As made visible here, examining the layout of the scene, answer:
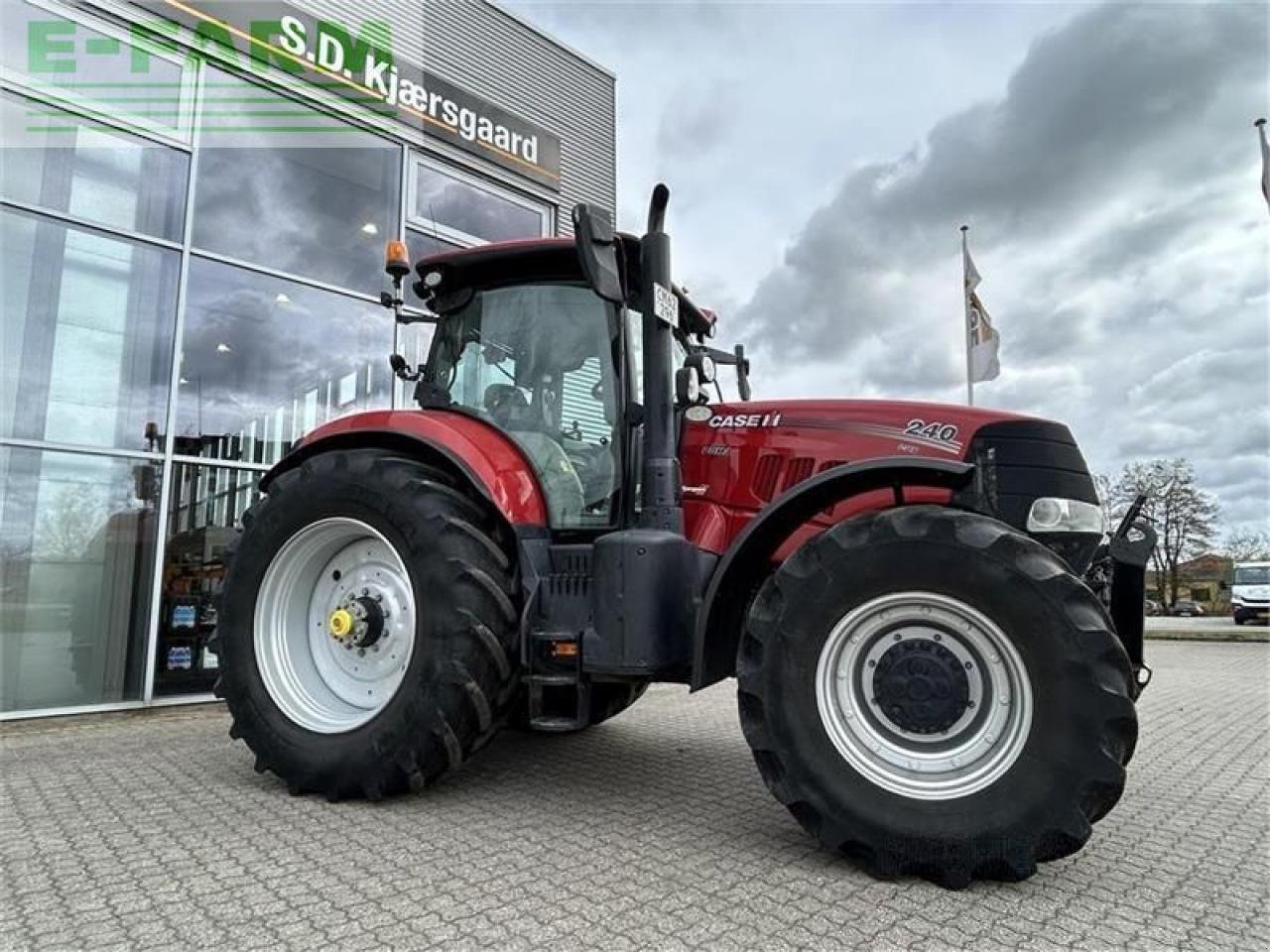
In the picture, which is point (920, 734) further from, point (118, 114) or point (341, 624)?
point (118, 114)

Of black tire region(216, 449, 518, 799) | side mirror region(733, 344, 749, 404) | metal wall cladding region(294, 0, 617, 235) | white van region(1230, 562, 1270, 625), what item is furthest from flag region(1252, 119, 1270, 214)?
white van region(1230, 562, 1270, 625)

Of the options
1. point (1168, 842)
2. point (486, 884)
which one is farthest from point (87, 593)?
point (1168, 842)

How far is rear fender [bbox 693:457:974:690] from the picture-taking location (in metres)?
2.80

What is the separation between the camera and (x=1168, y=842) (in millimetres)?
3045

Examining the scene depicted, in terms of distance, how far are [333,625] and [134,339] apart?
12.6 feet

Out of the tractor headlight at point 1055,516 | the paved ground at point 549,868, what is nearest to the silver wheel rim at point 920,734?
the paved ground at point 549,868

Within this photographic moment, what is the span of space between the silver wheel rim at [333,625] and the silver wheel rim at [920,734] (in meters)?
1.80

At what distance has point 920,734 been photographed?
8.77ft

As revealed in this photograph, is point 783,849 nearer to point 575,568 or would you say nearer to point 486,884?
point 486,884

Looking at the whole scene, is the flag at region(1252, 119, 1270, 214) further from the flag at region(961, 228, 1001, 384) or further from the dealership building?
the dealership building

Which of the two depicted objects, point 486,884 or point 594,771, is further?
point 594,771

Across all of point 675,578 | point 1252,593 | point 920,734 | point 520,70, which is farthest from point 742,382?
point 1252,593

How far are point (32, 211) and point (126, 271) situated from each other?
65cm

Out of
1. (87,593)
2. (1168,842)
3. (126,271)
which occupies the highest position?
(126,271)
